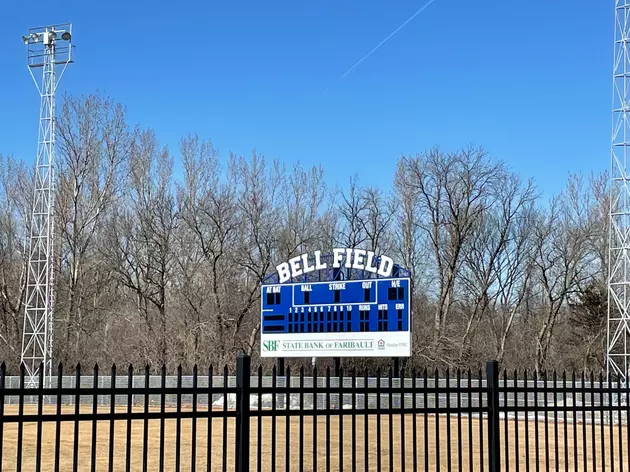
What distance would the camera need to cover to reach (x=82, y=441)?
22453mm

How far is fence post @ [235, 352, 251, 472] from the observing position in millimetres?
6184

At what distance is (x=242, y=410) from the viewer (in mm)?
6188

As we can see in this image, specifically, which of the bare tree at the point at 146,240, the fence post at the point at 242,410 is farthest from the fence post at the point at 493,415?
the bare tree at the point at 146,240

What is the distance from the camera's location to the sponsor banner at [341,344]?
28.4 meters

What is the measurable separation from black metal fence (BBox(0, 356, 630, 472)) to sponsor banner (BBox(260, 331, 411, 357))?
183 centimetres

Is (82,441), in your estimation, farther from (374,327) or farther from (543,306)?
(543,306)

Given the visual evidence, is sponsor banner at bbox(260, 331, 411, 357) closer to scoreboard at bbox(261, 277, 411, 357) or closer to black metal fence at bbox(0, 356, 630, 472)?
scoreboard at bbox(261, 277, 411, 357)

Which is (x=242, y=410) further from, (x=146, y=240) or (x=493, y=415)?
(x=146, y=240)

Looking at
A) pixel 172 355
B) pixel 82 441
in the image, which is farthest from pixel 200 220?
pixel 82 441

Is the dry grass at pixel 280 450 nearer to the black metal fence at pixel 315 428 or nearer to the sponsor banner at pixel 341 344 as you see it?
the black metal fence at pixel 315 428

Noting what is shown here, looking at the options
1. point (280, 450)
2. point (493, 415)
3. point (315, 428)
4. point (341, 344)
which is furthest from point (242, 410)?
point (341, 344)

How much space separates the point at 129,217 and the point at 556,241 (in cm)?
2829

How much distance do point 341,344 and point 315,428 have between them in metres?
22.9

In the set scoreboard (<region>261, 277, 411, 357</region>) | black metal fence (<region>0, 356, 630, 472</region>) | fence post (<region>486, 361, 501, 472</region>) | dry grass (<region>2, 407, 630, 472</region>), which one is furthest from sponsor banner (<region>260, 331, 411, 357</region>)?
fence post (<region>486, 361, 501, 472</region>)
